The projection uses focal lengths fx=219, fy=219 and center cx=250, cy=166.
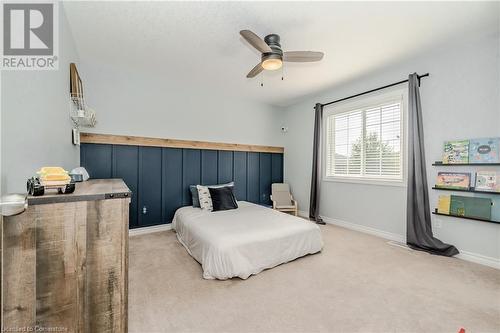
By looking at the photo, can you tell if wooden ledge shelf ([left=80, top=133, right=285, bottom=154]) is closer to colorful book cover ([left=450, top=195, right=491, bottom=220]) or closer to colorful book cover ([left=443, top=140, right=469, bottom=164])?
colorful book cover ([left=443, top=140, right=469, bottom=164])

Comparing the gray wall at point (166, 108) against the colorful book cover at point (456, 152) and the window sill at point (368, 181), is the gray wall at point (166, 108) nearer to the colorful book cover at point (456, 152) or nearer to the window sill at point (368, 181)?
the window sill at point (368, 181)

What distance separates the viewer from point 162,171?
382cm

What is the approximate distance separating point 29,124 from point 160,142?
8.45 feet

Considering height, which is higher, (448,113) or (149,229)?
(448,113)

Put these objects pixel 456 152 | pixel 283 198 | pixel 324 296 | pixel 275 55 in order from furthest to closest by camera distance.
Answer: pixel 283 198
pixel 456 152
pixel 275 55
pixel 324 296

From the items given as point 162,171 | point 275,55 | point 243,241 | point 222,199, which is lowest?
point 243,241

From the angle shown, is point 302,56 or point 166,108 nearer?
point 302,56

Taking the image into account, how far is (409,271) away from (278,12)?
3008 mm

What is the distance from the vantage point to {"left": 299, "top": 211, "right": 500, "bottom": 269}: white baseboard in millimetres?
2486

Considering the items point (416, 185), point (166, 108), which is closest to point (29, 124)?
point (166, 108)

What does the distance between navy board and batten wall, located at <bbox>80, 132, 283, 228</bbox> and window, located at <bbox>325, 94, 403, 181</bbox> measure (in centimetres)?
179

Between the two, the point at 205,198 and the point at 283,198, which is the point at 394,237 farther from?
the point at 205,198

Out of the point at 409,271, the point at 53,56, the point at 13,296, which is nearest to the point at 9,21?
the point at 53,56

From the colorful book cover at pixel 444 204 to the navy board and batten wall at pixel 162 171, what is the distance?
3177 mm
